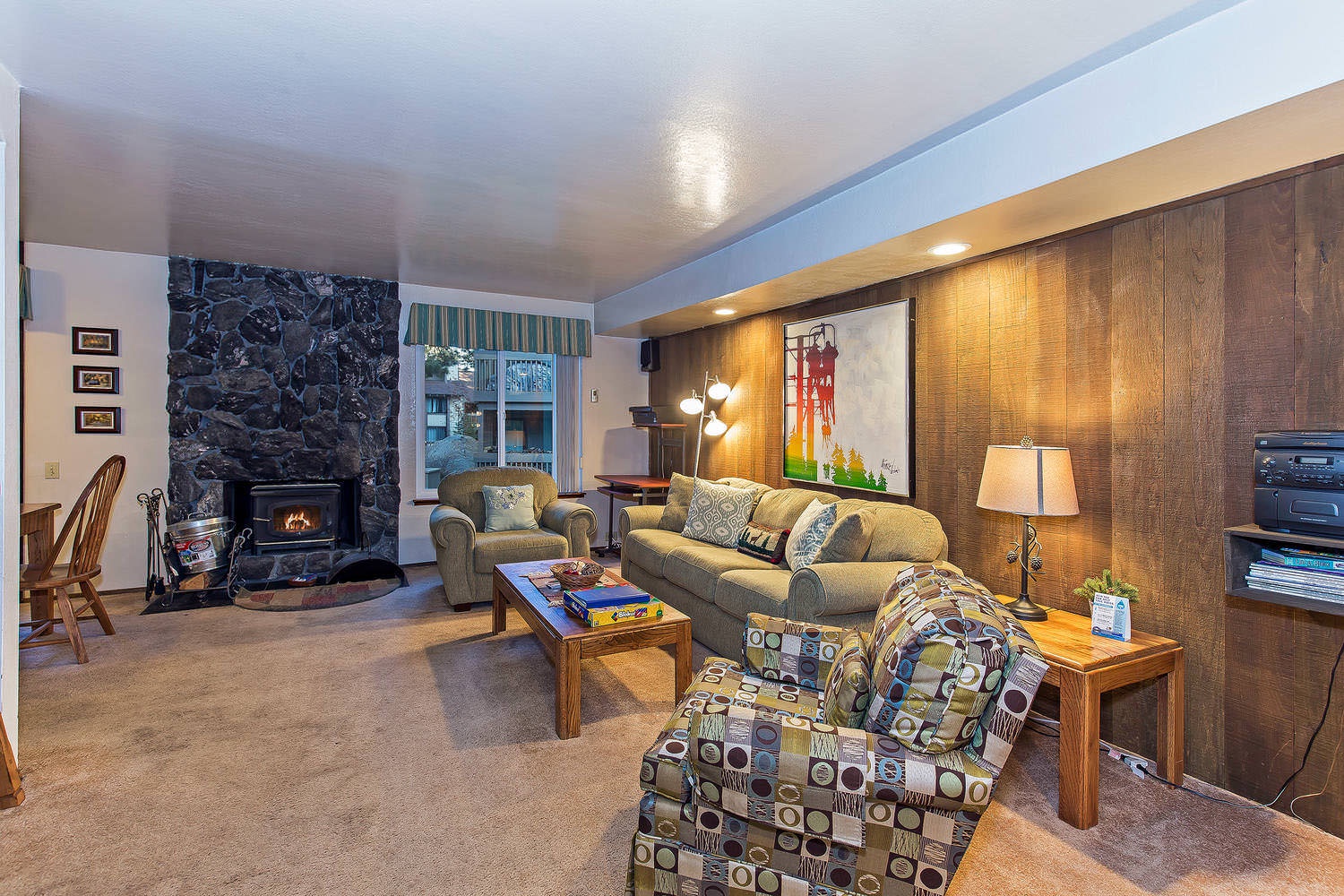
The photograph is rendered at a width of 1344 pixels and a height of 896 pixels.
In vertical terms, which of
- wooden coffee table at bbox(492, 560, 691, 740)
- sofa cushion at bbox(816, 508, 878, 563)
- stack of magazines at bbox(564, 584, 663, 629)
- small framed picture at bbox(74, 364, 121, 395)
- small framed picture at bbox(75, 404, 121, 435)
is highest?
small framed picture at bbox(74, 364, 121, 395)

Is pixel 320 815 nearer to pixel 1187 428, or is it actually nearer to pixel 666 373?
pixel 1187 428

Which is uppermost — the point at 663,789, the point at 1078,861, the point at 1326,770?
the point at 663,789

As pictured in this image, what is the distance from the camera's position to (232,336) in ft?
16.4

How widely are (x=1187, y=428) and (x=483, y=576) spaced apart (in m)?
3.96

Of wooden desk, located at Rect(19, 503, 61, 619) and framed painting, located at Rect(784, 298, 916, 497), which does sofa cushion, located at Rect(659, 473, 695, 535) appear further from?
wooden desk, located at Rect(19, 503, 61, 619)

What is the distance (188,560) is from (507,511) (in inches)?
89.1

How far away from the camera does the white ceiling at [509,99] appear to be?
6.12 feet

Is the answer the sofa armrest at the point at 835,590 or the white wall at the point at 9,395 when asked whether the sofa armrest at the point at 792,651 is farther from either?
the white wall at the point at 9,395

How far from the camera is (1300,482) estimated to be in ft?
6.31

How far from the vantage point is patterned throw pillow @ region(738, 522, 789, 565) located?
3.80 m

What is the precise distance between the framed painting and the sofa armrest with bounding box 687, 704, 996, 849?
2317mm

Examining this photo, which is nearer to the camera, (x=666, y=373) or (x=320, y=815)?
(x=320, y=815)

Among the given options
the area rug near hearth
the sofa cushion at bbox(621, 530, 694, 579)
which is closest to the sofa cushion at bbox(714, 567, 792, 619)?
the sofa cushion at bbox(621, 530, 694, 579)

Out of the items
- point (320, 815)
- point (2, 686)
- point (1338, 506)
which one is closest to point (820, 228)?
point (1338, 506)
